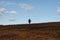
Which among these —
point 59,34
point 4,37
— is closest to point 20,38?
point 4,37

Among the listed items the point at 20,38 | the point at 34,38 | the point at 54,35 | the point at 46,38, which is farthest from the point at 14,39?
the point at 54,35

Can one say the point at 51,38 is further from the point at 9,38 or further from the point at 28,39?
the point at 9,38

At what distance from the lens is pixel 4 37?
2694 centimetres

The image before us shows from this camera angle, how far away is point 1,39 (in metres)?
25.8

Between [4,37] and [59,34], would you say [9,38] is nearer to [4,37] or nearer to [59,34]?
[4,37]

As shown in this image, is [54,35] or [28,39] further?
[54,35]

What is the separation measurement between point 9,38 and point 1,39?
4.30 feet

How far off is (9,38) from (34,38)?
4.10 m


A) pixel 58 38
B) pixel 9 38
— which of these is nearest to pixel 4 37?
pixel 9 38

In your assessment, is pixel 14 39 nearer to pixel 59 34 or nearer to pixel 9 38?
pixel 9 38

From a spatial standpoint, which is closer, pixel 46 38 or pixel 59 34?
pixel 46 38

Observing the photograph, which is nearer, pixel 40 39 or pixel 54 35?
pixel 40 39

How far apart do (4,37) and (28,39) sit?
173 inches

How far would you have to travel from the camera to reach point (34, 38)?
2566 cm
